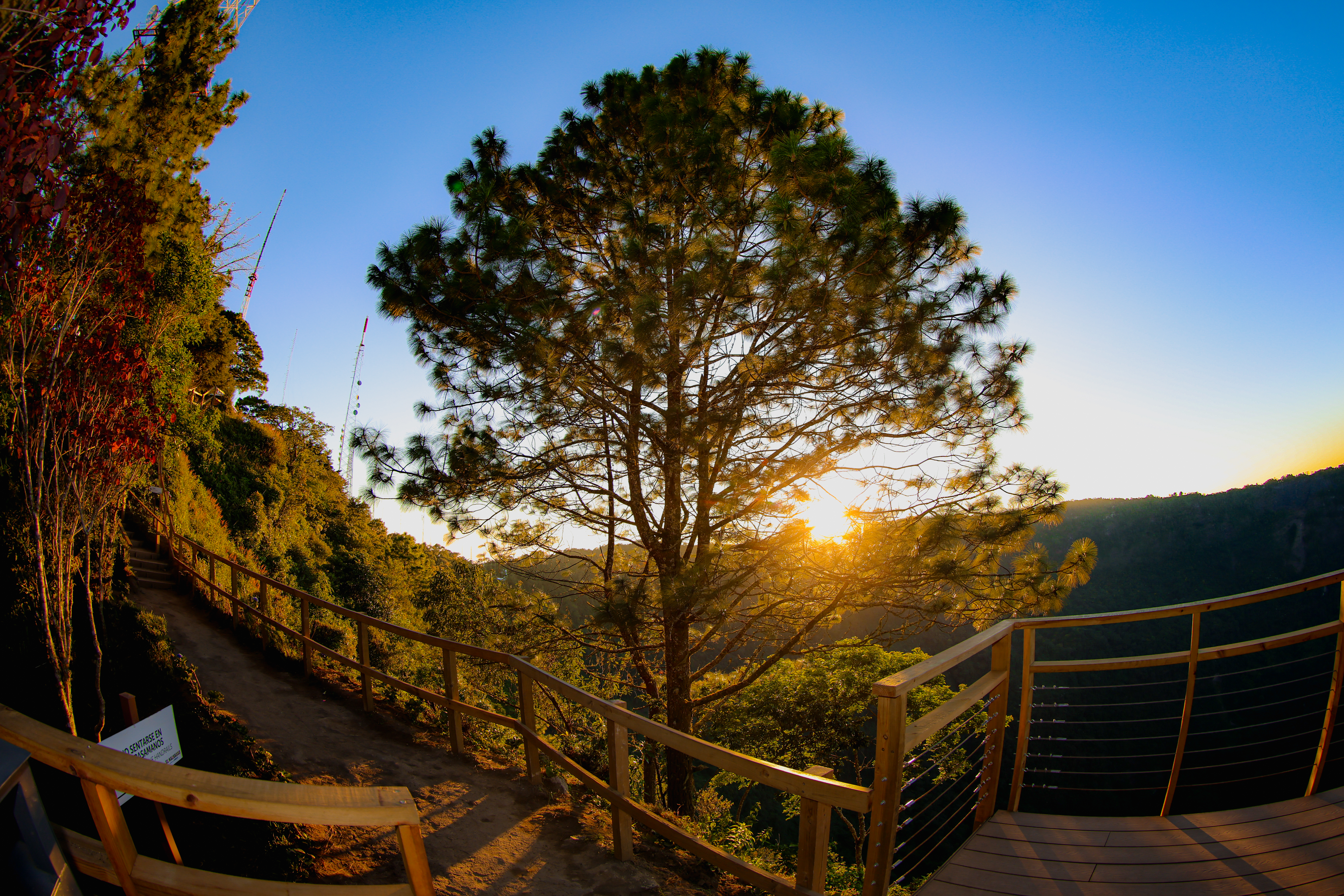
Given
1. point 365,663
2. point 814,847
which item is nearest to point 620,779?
point 814,847

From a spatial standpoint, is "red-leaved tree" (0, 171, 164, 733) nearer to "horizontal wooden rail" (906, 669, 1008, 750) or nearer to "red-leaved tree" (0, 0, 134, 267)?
"red-leaved tree" (0, 0, 134, 267)

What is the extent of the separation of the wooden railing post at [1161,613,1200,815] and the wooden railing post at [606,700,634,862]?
260 centimetres

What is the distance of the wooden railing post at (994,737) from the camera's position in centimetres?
325

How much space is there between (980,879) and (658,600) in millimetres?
3615

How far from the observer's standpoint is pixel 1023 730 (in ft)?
11.2

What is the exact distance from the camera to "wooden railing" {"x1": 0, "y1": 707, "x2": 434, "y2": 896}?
150cm

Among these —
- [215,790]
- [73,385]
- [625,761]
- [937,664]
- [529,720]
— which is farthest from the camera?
[73,385]

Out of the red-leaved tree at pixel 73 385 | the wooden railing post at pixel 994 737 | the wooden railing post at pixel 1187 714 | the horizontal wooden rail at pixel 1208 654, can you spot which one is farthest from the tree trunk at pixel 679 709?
the red-leaved tree at pixel 73 385

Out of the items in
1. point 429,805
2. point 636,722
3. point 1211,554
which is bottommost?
point 1211,554

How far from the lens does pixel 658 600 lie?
237 inches

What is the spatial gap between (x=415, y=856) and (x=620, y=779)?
1.77 m

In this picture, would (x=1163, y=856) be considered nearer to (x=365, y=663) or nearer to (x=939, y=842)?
(x=939, y=842)

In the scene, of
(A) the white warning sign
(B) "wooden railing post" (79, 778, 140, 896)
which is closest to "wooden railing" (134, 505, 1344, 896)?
(A) the white warning sign

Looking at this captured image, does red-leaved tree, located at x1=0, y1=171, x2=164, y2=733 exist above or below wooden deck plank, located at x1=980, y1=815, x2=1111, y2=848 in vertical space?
above
